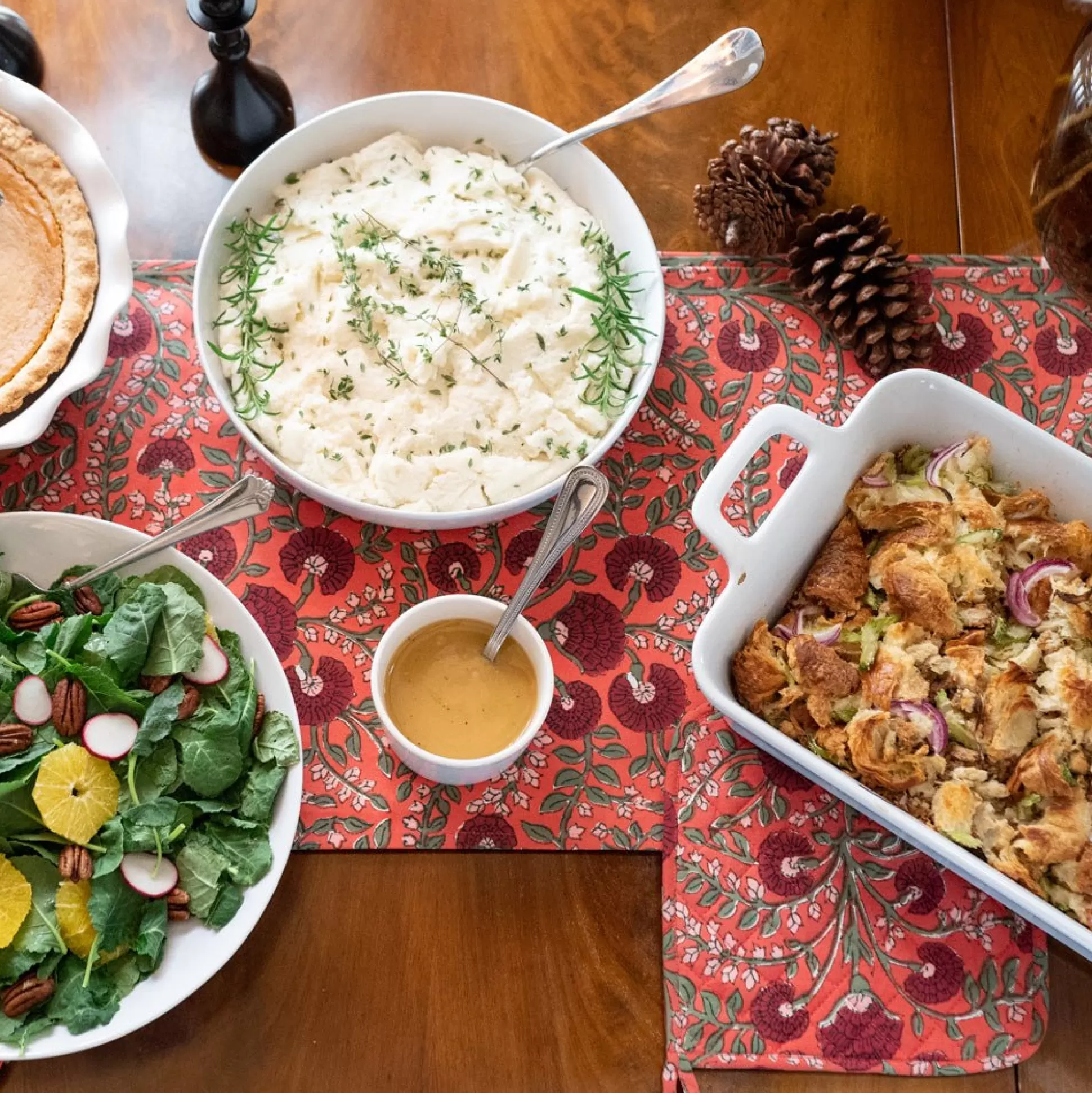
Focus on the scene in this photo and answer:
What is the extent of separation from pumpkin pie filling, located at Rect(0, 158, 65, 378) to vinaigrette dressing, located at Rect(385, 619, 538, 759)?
2.25 feet

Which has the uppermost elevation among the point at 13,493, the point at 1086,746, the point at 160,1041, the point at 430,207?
the point at 430,207

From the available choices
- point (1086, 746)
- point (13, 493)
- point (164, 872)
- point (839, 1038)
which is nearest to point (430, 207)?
point (13, 493)

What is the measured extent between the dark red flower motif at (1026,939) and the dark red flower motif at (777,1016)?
1.02ft

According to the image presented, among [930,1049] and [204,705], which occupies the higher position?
[204,705]

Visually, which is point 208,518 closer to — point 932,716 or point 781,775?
point 781,775

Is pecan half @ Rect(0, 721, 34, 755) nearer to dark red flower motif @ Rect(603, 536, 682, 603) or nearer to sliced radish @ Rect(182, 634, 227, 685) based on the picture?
sliced radish @ Rect(182, 634, 227, 685)

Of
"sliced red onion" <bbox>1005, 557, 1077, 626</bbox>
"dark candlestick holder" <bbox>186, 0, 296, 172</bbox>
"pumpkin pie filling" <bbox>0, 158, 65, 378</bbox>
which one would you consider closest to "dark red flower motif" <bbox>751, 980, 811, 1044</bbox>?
"sliced red onion" <bbox>1005, 557, 1077, 626</bbox>

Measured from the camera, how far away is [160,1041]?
1.54 meters

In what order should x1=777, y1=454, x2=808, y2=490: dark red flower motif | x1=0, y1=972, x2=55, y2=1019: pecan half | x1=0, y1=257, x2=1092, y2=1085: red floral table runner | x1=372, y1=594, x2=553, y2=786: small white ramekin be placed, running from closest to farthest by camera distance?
1. x1=0, y1=972, x2=55, y2=1019: pecan half
2. x1=372, y1=594, x2=553, y2=786: small white ramekin
3. x1=0, y1=257, x2=1092, y2=1085: red floral table runner
4. x1=777, y1=454, x2=808, y2=490: dark red flower motif

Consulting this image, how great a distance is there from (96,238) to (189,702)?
0.68 m

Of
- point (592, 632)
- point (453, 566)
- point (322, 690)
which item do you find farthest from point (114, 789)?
point (592, 632)

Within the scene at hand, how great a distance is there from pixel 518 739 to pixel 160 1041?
0.61 m

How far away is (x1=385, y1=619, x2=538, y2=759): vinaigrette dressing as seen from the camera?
1.54m

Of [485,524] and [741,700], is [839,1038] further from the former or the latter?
[485,524]
